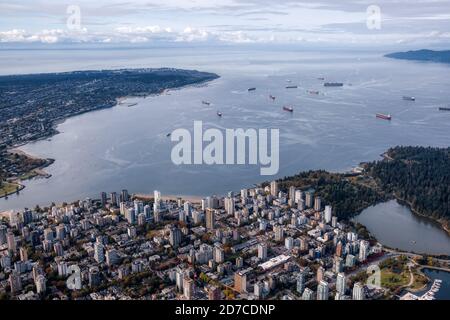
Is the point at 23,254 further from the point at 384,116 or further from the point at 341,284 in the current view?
the point at 384,116

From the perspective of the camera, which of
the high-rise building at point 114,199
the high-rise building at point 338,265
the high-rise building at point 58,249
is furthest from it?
the high-rise building at point 114,199

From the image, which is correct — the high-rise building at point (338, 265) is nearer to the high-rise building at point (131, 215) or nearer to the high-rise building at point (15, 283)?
the high-rise building at point (131, 215)

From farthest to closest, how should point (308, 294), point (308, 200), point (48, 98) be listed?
point (48, 98)
point (308, 200)
point (308, 294)

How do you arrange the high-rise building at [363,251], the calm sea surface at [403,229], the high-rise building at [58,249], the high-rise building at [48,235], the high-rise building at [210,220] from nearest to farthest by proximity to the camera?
the high-rise building at [363,251] < the high-rise building at [58,249] < the high-rise building at [48,235] < the calm sea surface at [403,229] < the high-rise building at [210,220]

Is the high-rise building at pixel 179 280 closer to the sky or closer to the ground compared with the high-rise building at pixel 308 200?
closer to the ground

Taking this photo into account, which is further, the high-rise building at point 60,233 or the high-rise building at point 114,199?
the high-rise building at point 114,199

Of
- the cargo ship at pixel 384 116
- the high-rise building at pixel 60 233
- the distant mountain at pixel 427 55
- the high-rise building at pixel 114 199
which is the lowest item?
the high-rise building at pixel 60 233

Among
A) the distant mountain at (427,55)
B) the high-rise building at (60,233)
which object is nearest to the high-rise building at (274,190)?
the high-rise building at (60,233)

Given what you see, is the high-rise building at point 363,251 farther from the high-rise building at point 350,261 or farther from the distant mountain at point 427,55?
the distant mountain at point 427,55

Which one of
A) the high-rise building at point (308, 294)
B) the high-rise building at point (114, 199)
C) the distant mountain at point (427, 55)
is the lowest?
the high-rise building at point (308, 294)

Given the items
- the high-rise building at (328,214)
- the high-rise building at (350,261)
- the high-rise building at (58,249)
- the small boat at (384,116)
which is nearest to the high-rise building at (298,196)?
the high-rise building at (328,214)

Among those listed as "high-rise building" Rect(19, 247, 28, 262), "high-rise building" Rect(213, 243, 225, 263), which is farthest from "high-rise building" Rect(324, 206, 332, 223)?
"high-rise building" Rect(19, 247, 28, 262)

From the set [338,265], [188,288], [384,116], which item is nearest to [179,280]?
[188,288]
